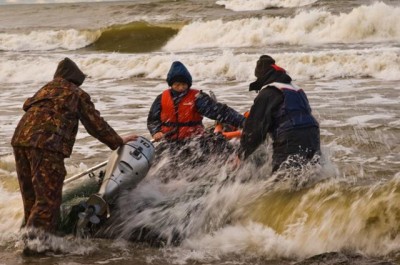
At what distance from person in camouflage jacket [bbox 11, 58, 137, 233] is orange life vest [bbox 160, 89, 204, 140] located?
1133mm

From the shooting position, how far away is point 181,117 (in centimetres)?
669

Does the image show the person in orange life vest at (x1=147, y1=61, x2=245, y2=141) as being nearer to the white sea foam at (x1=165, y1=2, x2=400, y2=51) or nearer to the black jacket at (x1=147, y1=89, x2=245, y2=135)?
the black jacket at (x1=147, y1=89, x2=245, y2=135)

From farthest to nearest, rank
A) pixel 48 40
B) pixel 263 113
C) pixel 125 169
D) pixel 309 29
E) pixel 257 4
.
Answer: pixel 257 4 < pixel 48 40 < pixel 309 29 < pixel 125 169 < pixel 263 113

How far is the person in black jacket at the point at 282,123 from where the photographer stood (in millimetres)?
5809

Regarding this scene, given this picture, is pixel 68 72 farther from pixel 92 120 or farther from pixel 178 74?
pixel 178 74

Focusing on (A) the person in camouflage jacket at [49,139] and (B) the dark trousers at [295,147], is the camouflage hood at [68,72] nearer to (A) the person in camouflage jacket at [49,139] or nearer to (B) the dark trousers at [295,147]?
(A) the person in camouflage jacket at [49,139]

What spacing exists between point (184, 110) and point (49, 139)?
5.44 ft

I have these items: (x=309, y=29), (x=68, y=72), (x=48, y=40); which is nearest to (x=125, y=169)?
(x=68, y=72)

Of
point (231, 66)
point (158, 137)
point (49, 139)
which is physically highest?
point (49, 139)

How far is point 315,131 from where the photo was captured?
5.96 metres

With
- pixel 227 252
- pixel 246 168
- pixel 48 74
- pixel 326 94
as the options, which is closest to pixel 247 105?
pixel 326 94

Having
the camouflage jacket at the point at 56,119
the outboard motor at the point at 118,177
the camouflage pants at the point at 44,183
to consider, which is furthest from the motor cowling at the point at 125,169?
the camouflage pants at the point at 44,183

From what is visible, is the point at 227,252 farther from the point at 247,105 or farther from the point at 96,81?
the point at 96,81

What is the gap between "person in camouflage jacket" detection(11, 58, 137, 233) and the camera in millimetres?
5441
